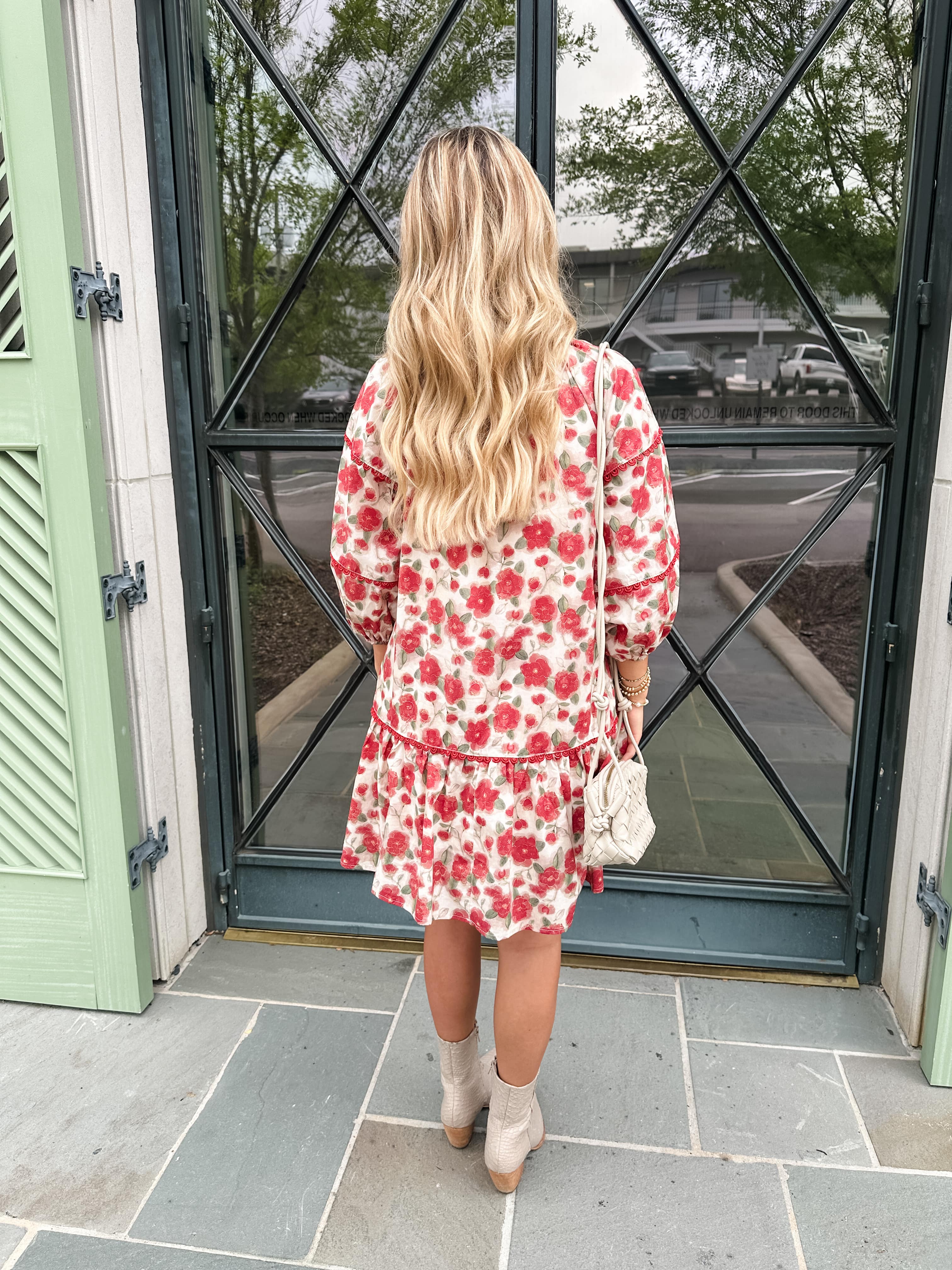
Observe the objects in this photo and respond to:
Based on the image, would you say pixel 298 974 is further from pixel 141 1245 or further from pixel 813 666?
pixel 813 666

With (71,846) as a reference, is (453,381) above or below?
above

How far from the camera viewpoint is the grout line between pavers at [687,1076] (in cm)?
201

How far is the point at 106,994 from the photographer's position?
94.9 inches

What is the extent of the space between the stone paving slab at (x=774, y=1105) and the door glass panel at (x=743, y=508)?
107cm

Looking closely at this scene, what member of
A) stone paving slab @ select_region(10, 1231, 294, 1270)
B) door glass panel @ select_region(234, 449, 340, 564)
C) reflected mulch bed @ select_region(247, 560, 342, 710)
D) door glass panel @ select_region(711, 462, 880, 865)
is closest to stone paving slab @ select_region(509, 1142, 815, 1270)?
stone paving slab @ select_region(10, 1231, 294, 1270)

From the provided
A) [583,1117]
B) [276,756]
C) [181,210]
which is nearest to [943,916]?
[583,1117]

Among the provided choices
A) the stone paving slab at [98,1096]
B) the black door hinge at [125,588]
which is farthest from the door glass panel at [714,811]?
the black door hinge at [125,588]

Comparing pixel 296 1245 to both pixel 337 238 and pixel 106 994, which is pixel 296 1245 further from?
pixel 337 238

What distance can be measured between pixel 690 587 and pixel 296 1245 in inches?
67.8

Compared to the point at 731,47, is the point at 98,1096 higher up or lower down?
lower down

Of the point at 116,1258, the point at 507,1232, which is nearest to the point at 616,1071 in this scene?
the point at 507,1232

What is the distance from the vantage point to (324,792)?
2.78 meters

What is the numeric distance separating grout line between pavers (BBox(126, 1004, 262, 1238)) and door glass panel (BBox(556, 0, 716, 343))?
1.97m

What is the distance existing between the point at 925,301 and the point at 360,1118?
7.43ft
